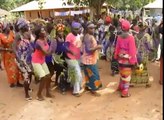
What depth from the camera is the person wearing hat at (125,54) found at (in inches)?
241

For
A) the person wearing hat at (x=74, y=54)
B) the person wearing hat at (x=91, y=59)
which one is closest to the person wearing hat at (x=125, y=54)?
the person wearing hat at (x=91, y=59)

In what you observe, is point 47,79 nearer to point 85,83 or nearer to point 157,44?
point 85,83

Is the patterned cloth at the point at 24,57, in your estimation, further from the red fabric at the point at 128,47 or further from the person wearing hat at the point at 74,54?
the red fabric at the point at 128,47

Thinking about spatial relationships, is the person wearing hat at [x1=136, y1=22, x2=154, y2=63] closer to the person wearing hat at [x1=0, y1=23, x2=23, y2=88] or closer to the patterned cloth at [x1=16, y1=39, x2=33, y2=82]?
the patterned cloth at [x1=16, y1=39, x2=33, y2=82]

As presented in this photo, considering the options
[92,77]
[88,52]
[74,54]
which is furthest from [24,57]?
[92,77]

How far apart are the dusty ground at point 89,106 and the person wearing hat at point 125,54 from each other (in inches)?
11.1

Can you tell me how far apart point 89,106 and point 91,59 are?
3.01 ft

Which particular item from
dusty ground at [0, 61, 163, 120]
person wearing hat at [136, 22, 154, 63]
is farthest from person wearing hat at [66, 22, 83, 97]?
person wearing hat at [136, 22, 154, 63]

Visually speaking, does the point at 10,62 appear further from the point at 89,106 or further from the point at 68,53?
the point at 89,106

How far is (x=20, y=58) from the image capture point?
21.8 feet

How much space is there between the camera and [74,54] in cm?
650

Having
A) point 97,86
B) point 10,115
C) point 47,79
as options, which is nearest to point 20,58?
point 47,79

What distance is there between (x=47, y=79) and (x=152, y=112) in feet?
6.80

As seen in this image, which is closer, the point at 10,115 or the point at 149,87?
the point at 10,115
